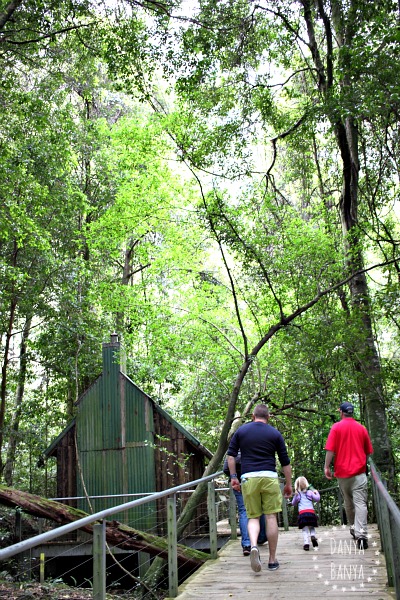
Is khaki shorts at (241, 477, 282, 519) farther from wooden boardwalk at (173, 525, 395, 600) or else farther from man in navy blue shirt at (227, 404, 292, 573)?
wooden boardwalk at (173, 525, 395, 600)

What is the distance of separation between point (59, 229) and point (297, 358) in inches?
425

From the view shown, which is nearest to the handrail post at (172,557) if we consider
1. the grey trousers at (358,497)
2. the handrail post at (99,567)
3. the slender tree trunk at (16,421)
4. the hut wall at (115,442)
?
the handrail post at (99,567)

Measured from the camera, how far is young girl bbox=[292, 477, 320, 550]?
8.04 meters

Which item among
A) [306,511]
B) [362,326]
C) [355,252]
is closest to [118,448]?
[362,326]

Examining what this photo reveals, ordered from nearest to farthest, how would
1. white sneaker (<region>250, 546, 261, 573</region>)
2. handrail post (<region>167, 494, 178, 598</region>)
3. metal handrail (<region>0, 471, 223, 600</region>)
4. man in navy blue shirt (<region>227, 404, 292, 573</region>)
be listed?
metal handrail (<region>0, 471, 223, 600</region>)
handrail post (<region>167, 494, 178, 598</region>)
white sneaker (<region>250, 546, 261, 573</region>)
man in navy blue shirt (<region>227, 404, 292, 573</region>)

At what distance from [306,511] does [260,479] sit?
2.27 m

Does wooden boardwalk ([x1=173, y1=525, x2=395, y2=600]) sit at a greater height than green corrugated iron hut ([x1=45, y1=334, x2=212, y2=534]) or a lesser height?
lesser

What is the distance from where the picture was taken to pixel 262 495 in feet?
20.5

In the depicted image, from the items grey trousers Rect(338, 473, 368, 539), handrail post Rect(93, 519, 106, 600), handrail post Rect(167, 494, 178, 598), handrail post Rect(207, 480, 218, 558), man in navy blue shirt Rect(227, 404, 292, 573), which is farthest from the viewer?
handrail post Rect(207, 480, 218, 558)

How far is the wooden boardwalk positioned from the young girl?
19 cm

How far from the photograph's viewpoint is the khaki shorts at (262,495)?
619 centimetres

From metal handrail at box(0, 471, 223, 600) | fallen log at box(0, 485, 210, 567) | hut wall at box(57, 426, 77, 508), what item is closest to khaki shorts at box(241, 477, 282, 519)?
metal handrail at box(0, 471, 223, 600)

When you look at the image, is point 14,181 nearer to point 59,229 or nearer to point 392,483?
point 59,229

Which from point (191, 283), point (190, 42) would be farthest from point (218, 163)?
point (191, 283)
